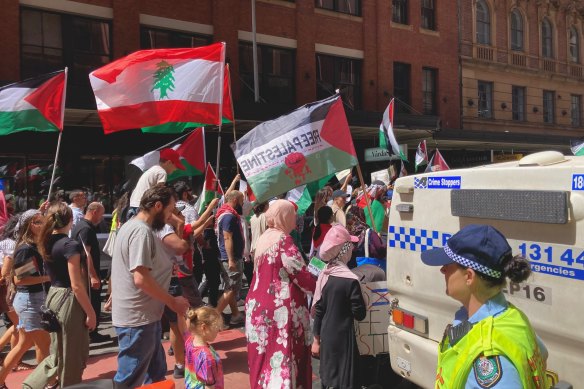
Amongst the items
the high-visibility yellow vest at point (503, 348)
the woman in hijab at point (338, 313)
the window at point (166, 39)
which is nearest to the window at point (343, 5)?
the window at point (166, 39)

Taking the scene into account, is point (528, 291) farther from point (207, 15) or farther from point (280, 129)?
point (207, 15)

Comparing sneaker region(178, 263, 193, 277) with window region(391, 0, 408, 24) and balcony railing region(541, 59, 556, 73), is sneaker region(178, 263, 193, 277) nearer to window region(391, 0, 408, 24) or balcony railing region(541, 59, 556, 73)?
window region(391, 0, 408, 24)

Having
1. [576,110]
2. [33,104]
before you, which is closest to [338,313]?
[33,104]

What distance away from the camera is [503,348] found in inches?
76.9

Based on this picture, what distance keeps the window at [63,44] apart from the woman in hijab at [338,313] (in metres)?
11.4

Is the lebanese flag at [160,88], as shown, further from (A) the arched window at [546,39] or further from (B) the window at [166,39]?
(A) the arched window at [546,39]

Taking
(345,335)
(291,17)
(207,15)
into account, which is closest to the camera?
(345,335)

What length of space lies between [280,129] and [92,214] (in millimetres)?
2600

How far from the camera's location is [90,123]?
15.1 m

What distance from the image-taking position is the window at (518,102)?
87.0 ft

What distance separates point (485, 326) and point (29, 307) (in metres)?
4.59

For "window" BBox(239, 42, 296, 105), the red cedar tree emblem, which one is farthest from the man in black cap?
"window" BBox(239, 42, 296, 105)

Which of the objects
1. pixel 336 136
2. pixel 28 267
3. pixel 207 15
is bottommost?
pixel 28 267

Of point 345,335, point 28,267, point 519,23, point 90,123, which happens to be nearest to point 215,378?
point 345,335
